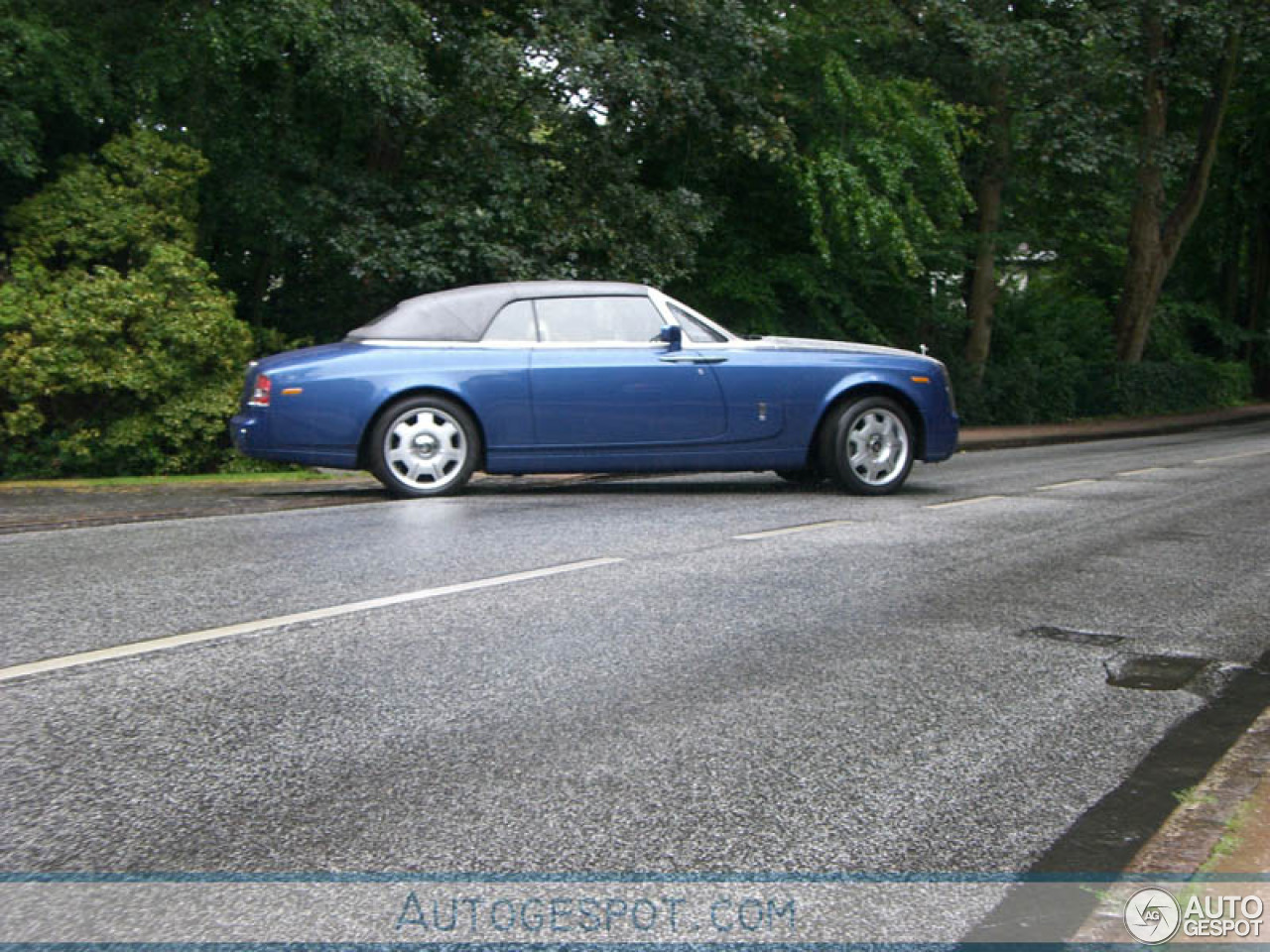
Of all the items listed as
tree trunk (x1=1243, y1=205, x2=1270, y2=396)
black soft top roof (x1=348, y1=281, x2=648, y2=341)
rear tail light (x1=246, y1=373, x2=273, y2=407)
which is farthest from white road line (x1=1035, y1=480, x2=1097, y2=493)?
tree trunk (x1=1243, y1=205, x2=1270, y2=396)

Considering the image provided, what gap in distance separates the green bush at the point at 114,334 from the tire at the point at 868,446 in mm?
7920

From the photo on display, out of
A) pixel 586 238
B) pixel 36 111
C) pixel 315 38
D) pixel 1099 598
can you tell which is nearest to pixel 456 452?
pixel 1099 598

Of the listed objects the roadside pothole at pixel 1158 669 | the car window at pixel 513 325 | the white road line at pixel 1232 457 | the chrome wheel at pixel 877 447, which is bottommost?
the white road line at pixel 1232 457

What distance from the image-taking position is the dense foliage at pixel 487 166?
1655 cm

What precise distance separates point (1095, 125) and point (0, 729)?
27047 millimetres

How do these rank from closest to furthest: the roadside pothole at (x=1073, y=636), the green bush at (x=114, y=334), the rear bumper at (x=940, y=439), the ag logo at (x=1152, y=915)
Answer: the ag logo at (x=1152, y=915) → the roadside pothole at (x=1073, y=636) → the rear bumper at (x=940, y=439) → the green bush at (x=114, y=334)

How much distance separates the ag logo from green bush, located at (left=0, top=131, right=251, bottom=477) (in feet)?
48.2

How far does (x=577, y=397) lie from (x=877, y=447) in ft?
8.31

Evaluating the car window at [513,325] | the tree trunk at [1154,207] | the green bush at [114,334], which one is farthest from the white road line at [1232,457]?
the tree trunk at [1154,207]

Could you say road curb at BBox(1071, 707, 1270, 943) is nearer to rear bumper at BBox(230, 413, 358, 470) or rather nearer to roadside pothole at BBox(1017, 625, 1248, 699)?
roadside pothole at BBox(1017, 625, 1248, 699)

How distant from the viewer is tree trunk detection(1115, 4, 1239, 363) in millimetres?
31719

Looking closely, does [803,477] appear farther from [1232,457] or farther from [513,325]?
[1232,457]

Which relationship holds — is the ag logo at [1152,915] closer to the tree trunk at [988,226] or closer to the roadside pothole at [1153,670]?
the roadside pothole at [1153,670]

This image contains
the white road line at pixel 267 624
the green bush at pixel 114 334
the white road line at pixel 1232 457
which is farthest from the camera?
the white road line at pixel 1232 457
